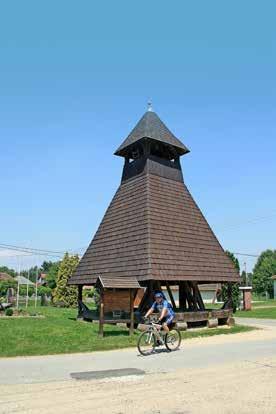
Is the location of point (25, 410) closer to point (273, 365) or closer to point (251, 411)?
point (251, 411)

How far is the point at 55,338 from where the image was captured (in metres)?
14.0

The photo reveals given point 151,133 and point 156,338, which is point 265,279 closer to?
point 151,133

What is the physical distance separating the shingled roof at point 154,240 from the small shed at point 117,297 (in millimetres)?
1013

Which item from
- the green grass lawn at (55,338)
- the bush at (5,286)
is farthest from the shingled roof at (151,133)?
the bush at (5,286)

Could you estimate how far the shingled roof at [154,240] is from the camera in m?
18.6

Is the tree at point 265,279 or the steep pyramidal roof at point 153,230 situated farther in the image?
the tree at point 265,279

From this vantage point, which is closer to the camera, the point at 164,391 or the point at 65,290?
the point at 164,391

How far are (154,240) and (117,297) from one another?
3332 mm

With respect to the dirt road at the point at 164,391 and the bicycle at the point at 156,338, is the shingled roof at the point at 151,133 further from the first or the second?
the dirt road at the point at 164,391

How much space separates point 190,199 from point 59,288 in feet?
76.4

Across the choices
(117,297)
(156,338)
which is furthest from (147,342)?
(117,297)

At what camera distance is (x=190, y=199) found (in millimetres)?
23938

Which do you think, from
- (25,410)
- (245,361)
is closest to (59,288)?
(245,361)

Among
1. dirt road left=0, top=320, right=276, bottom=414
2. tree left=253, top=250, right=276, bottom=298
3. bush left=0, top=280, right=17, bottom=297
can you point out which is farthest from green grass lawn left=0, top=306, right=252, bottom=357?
tree left=253, top=250, right=276, bottom=298
